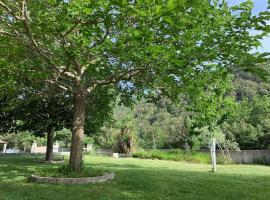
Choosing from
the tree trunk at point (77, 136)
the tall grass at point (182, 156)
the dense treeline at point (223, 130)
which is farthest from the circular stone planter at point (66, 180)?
the tall grass at point (182, 156)

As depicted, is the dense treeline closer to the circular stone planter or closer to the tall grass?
the tall grass

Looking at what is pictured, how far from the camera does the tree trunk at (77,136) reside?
44.0 ft

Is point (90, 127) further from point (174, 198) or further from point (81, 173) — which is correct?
point (174, 198)

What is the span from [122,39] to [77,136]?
6625 mm

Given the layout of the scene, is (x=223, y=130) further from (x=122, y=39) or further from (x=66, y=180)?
(x=122, y=39)

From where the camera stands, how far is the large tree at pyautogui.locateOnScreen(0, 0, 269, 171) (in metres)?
6.38

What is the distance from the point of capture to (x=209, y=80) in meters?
10.4

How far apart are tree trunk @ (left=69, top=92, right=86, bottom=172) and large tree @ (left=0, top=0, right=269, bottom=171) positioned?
0.04 m

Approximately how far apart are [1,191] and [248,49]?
793cm

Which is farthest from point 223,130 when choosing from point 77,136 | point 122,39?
point 122,39

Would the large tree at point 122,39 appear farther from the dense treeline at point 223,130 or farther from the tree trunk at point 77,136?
the dense treeline at point 223,130

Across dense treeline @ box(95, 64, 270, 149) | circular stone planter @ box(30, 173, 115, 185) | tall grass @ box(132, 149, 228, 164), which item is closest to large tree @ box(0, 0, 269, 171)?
circular stone planter @ box(30, 173, 115, 185)

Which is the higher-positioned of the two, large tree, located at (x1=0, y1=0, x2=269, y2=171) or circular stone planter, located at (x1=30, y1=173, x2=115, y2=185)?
large tree, located at (x1=0, y1=0, x2=269, y2=171)

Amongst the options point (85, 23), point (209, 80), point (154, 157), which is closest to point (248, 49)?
point (209, 80)
